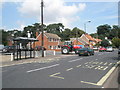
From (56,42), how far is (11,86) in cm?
5411

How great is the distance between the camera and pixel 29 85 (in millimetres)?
6648

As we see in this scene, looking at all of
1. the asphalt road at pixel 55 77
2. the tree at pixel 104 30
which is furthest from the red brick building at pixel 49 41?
the tree at pixel 104 30

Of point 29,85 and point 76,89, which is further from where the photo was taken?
point 29,85

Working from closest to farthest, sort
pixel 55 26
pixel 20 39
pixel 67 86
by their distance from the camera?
pixel 67 86 < pixel 20 39 < pixel 55 26

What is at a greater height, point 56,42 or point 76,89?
point 56,42

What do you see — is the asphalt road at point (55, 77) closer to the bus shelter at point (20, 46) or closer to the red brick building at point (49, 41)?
the bus shelter at point (20, 46)

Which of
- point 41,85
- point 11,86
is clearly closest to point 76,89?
point 41,85

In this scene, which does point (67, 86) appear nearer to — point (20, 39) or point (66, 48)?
point (20, 39)

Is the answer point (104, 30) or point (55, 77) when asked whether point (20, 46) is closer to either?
point (55, 77)

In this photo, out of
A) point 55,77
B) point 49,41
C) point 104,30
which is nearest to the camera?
point 55,77

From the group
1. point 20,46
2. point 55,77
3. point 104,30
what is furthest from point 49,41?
point 104,30

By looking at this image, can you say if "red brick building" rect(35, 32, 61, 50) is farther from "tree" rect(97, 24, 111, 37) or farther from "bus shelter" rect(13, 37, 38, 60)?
"tree" rect(97, 24, 111, 37)

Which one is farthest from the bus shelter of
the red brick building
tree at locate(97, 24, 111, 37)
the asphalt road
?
tree at locate(97, 24, 111, 37)

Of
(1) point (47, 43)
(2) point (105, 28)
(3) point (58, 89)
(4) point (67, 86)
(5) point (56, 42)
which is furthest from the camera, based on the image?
(2) point (105, 28)
